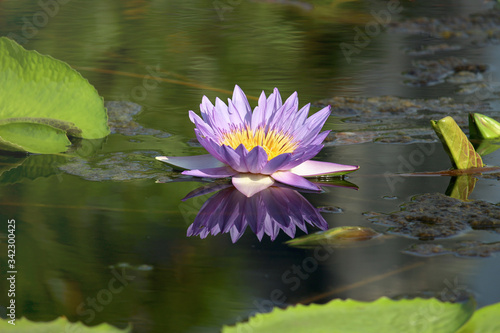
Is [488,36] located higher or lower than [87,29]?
higher

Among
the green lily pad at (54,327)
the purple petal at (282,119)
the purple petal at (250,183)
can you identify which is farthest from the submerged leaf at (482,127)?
the green lily pad at (54,327)

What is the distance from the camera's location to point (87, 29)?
4.17m

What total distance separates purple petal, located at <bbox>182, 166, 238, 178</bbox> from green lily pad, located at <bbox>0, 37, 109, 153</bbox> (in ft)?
1.84

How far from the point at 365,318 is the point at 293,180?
71 centimetres

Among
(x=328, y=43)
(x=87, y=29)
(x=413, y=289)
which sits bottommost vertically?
(x=87, y=29)

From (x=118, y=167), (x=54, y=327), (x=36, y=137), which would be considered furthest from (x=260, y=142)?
(x=54, y=327)

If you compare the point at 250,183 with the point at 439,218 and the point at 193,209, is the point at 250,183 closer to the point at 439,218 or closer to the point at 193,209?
the point at 193,209

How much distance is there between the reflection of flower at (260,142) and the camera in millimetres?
1611

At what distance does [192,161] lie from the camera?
1.74 meters

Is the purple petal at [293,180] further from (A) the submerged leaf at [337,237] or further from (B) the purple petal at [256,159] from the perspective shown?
(A) the submerged leaf at [337,237]

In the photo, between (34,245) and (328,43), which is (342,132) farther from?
(328,43)

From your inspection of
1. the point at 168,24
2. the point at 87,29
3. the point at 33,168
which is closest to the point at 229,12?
the point at 168,24

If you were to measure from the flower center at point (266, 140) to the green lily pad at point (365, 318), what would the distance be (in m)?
0.76

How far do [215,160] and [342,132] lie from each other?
1.99 feet
